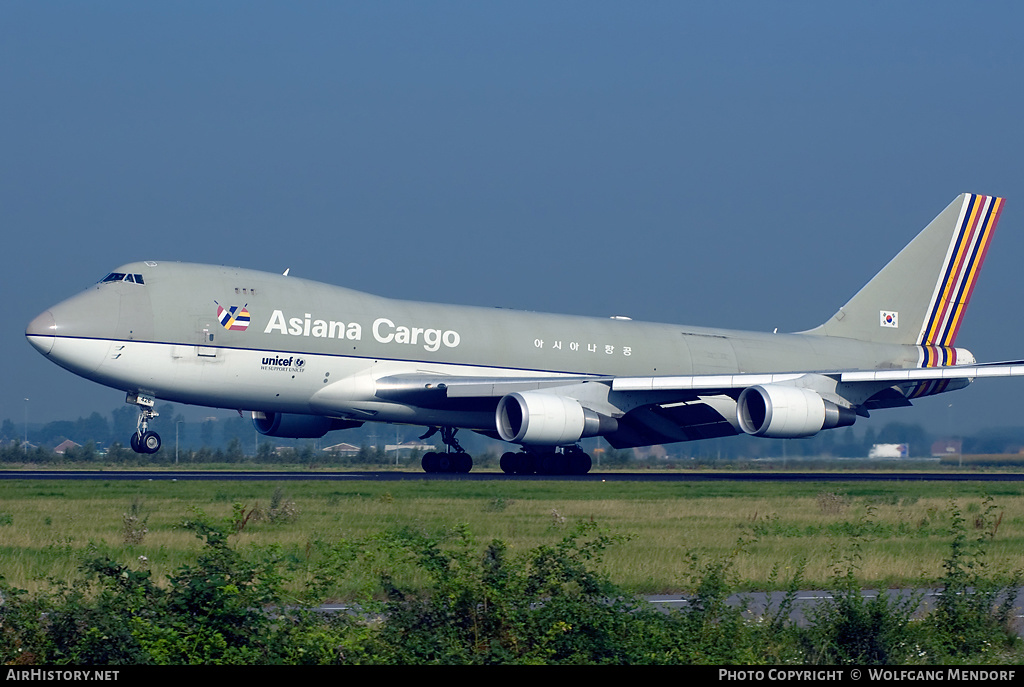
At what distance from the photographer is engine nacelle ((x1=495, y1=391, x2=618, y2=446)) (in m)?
32.3

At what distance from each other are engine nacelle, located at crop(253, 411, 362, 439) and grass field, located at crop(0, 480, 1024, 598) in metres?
8.54

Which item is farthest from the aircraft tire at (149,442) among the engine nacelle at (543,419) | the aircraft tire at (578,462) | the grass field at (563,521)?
the aircraft tire at (578,462)

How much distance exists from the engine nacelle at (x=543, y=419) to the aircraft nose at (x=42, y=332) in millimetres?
11340

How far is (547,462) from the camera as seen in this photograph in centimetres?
3584

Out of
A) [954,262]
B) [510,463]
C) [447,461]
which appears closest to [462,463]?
[447,461]

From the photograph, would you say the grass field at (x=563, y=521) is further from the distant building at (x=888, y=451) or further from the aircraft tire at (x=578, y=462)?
the distant building at (x=888, y=451)

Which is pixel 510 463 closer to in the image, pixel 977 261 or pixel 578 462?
pixel 578 462

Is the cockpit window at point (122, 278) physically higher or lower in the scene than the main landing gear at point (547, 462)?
higher

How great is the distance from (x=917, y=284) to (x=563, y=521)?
95.8 ft

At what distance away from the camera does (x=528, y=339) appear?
36.6m

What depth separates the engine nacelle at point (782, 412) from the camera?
32.8m

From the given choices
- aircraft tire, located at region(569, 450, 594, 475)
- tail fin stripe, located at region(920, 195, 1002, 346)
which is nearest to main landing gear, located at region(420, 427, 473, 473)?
aircraft tire, located at region(569, 450, 594, 475)

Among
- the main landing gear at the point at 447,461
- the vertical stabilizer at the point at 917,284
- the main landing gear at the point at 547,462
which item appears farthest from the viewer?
the vertical stabilizer at the point at 917,284
